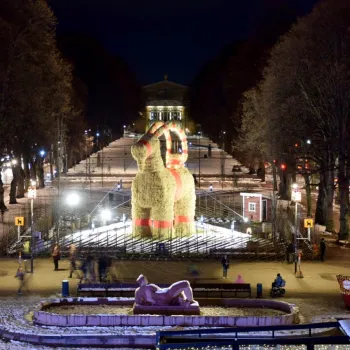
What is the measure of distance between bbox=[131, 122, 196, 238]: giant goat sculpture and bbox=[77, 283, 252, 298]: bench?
351 inches

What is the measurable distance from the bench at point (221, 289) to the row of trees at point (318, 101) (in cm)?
1377

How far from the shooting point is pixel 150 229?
3462 centimetres

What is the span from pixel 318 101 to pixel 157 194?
1147 centimetres

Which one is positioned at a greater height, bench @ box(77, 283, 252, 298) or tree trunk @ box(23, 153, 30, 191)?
tree trunk @ box(23, 153, 30, 191)

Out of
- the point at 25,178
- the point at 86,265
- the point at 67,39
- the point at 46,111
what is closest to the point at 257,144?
the point at 46,111

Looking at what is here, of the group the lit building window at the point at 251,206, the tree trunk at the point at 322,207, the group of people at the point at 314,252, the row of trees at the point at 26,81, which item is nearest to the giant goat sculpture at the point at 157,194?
the group of people at the point at 314,252

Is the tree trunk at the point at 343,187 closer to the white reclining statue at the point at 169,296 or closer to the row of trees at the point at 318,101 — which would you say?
the row of trees at the point at 318,101

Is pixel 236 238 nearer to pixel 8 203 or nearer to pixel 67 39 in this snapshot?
pixel 8 203

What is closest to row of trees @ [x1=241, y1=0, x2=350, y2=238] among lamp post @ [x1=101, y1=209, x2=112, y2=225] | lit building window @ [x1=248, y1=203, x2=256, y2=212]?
lit building window @ [x1=248, y1=203, x2=256, y2=212]

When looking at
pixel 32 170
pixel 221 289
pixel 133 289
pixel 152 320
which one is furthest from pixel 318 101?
pixel 32 170

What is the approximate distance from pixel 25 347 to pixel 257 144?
38489mm

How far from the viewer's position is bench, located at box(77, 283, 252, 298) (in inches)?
988

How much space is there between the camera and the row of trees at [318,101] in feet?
127

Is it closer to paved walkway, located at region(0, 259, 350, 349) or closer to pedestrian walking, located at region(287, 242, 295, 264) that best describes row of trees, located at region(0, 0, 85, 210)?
paved walkway, located at region(0, 259, 350, 349)
